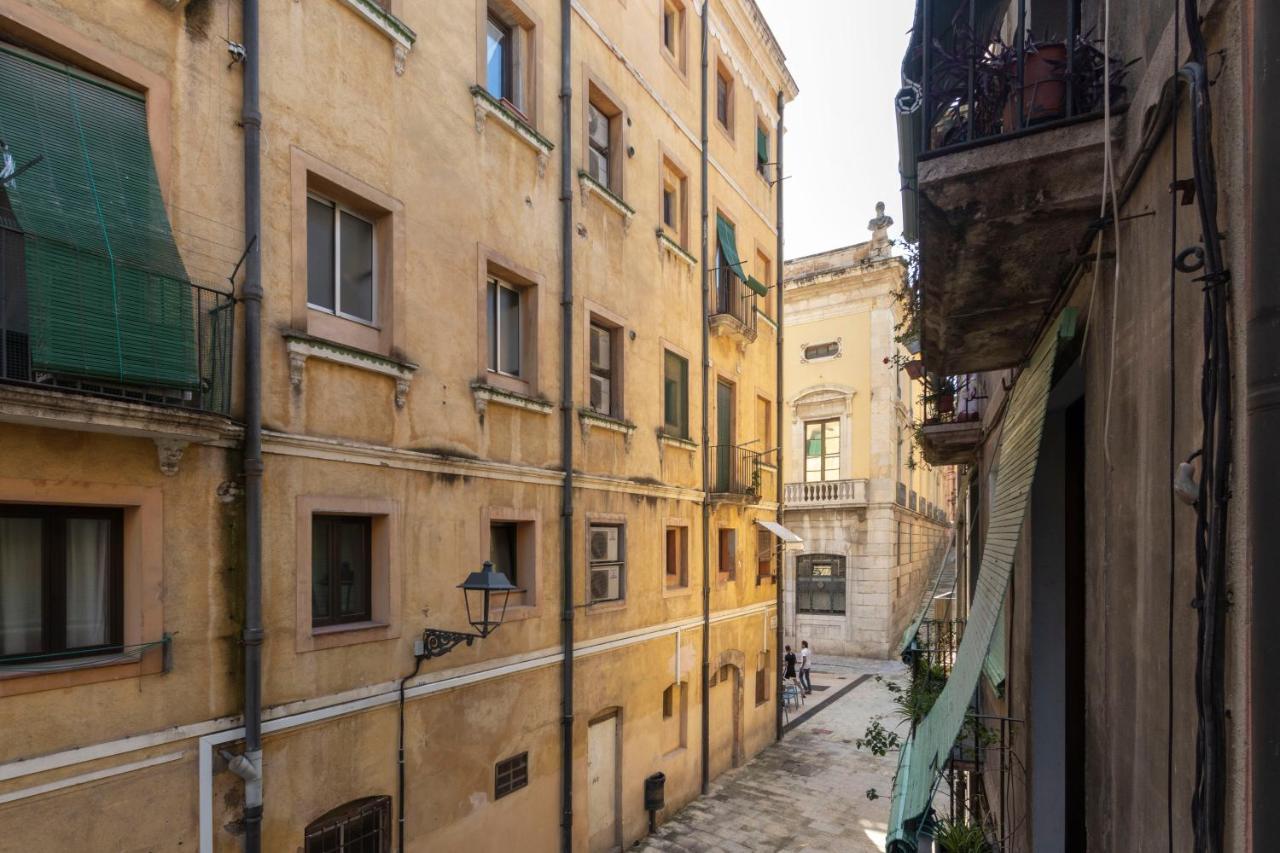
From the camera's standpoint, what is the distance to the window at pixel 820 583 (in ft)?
94.9

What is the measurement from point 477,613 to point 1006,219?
757 centimetres

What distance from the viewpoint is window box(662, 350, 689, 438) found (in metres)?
14.2

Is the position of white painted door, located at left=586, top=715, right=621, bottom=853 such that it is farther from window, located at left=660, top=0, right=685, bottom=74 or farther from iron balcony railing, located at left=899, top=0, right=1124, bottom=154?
window, located at left=660, top=0, right=685, bottom=74

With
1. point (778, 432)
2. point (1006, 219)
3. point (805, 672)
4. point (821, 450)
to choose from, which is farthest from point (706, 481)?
point (821, 450)

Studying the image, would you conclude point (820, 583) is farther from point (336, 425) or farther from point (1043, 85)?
point (1043, 85)

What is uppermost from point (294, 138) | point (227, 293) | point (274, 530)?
point (294, 138)

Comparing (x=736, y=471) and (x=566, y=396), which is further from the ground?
(x=566, y=396)

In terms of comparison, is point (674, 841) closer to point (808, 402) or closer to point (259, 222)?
point (259, 222)

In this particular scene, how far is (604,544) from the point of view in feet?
39.2

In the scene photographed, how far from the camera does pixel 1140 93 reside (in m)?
2.99

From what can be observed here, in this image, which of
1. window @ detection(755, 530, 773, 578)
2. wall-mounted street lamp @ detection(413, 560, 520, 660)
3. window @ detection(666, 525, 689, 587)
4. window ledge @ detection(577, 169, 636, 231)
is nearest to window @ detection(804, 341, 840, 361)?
window @ detection(755, 530, 773, 578)

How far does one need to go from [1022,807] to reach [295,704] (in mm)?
6451

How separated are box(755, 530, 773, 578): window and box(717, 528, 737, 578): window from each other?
147cm

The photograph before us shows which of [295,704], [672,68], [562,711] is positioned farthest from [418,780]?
[672,68]
